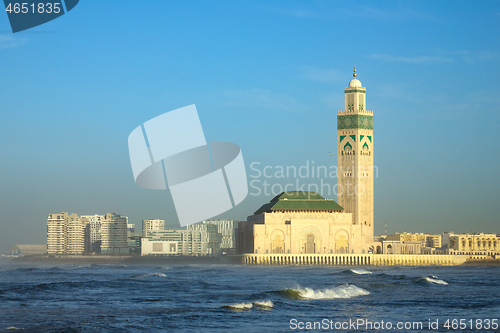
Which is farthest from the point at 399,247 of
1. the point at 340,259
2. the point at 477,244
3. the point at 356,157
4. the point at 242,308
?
the point at 242,308

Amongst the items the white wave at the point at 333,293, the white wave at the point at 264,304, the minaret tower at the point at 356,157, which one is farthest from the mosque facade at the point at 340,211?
the white wave at the point at 264,304

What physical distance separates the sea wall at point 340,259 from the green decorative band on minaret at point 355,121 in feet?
82.5

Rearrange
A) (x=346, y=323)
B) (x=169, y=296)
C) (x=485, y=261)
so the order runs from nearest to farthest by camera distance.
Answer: (x=346, y=323), (x=169, y=296), (x=485, y=261)

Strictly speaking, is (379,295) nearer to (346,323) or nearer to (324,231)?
(346,323)

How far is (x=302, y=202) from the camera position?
5404 inches

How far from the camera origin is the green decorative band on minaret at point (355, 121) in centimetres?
14050

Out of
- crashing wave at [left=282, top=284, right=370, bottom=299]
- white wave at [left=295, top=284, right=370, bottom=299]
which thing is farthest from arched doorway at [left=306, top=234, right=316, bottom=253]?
crashing wave at [left=282, top=284, right=370, bottom=299]

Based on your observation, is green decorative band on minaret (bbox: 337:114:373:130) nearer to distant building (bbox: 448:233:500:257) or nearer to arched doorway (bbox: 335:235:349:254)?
arched doorway (bbox: 335:235:349:254)

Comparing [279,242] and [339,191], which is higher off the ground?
[339,191]

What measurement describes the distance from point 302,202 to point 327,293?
280ft

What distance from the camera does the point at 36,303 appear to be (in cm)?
4672

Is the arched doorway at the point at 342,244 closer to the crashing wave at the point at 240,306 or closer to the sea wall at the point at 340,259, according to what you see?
the sea wall at the point at 340,259

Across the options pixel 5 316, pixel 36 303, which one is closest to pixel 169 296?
pixel 36 303

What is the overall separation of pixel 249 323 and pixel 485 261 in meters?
114
